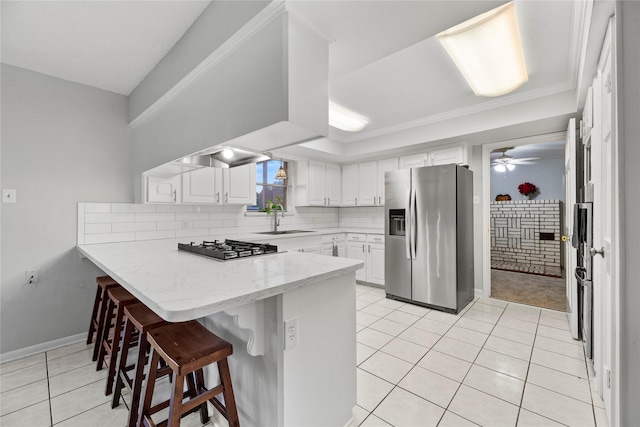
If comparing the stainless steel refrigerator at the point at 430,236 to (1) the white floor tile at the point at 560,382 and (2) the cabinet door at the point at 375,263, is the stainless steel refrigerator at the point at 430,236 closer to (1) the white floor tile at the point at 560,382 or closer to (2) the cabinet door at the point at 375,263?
(2) the cabinet door at the point at 375,263

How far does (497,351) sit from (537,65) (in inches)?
99.6

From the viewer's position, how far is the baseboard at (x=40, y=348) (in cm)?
235

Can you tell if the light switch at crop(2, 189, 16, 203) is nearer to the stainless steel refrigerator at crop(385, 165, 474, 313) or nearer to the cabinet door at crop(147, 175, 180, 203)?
the cabinet door at crop(147, 175, 180, 203)

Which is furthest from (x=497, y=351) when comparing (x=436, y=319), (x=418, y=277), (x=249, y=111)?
(x=249, y=111)

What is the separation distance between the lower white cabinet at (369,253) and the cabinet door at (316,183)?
82 cm

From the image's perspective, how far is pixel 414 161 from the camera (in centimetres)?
415

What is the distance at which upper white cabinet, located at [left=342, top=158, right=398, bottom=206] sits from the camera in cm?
462

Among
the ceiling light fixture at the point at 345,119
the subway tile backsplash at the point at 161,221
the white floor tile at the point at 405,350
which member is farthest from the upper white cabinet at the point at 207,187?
the white floor tile at the point at 405,350

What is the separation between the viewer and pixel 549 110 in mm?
2809

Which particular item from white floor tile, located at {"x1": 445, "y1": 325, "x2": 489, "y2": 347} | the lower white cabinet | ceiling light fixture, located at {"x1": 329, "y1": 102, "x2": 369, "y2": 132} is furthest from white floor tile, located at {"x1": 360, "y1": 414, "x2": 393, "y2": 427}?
ceiling light fixture, located at {"x1": 329, "y1": 102, "x2": 369, "y2": 132}

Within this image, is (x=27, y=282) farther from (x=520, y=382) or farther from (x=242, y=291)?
(x=520, y=382)

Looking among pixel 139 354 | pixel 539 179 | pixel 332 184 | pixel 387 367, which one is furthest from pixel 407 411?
pixel 539 179

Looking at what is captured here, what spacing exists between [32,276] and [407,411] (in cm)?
329

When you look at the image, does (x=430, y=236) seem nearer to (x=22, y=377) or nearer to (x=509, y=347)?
(x=509, y=347)
